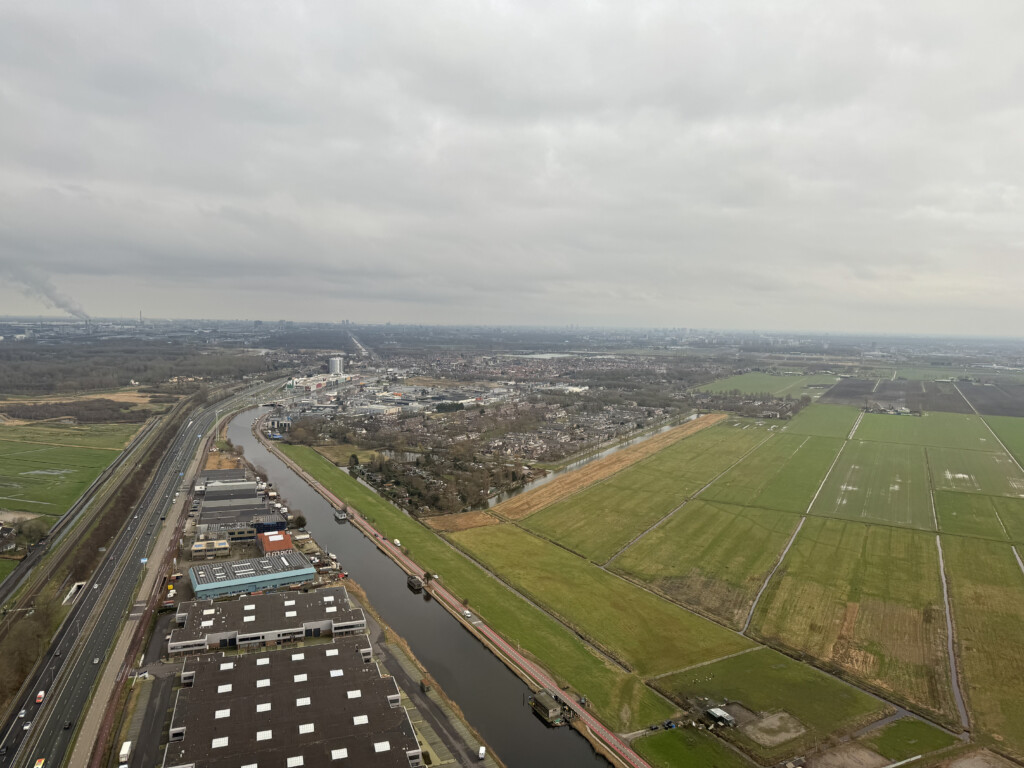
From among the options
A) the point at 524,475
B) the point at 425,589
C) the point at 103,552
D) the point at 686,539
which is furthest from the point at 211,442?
the point at 686,539

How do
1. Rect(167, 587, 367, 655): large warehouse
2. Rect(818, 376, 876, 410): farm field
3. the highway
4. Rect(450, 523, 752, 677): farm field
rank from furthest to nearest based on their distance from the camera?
Rect(818, 376, 876, 410): farm field < Rect(450, 523, 752, 677): farm field < Rect(167, 587, 367, 655): large warehouse < the highway

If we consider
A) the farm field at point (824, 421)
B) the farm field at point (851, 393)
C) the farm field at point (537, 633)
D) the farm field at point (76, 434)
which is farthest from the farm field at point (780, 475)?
the farm field at point (76, 434)

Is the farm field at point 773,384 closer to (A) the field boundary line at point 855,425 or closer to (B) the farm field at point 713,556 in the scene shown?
(A) the field boundary line at point 855,425

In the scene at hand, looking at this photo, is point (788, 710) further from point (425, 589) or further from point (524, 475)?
point (524, 475)

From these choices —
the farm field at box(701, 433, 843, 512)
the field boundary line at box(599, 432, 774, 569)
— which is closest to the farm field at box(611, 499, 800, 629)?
the field boundary line at box(599, 432, 774, 569)

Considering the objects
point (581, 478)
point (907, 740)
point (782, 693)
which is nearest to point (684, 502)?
point (581, 478)

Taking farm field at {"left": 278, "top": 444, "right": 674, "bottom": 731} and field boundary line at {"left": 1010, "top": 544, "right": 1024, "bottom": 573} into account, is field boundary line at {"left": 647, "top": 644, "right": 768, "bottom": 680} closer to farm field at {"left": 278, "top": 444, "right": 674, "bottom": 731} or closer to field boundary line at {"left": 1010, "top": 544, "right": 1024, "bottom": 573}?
farm field at {"left": 278, "top": 444, "right": 674, "bottom": 731}

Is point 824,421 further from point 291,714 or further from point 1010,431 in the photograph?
point 291,714
